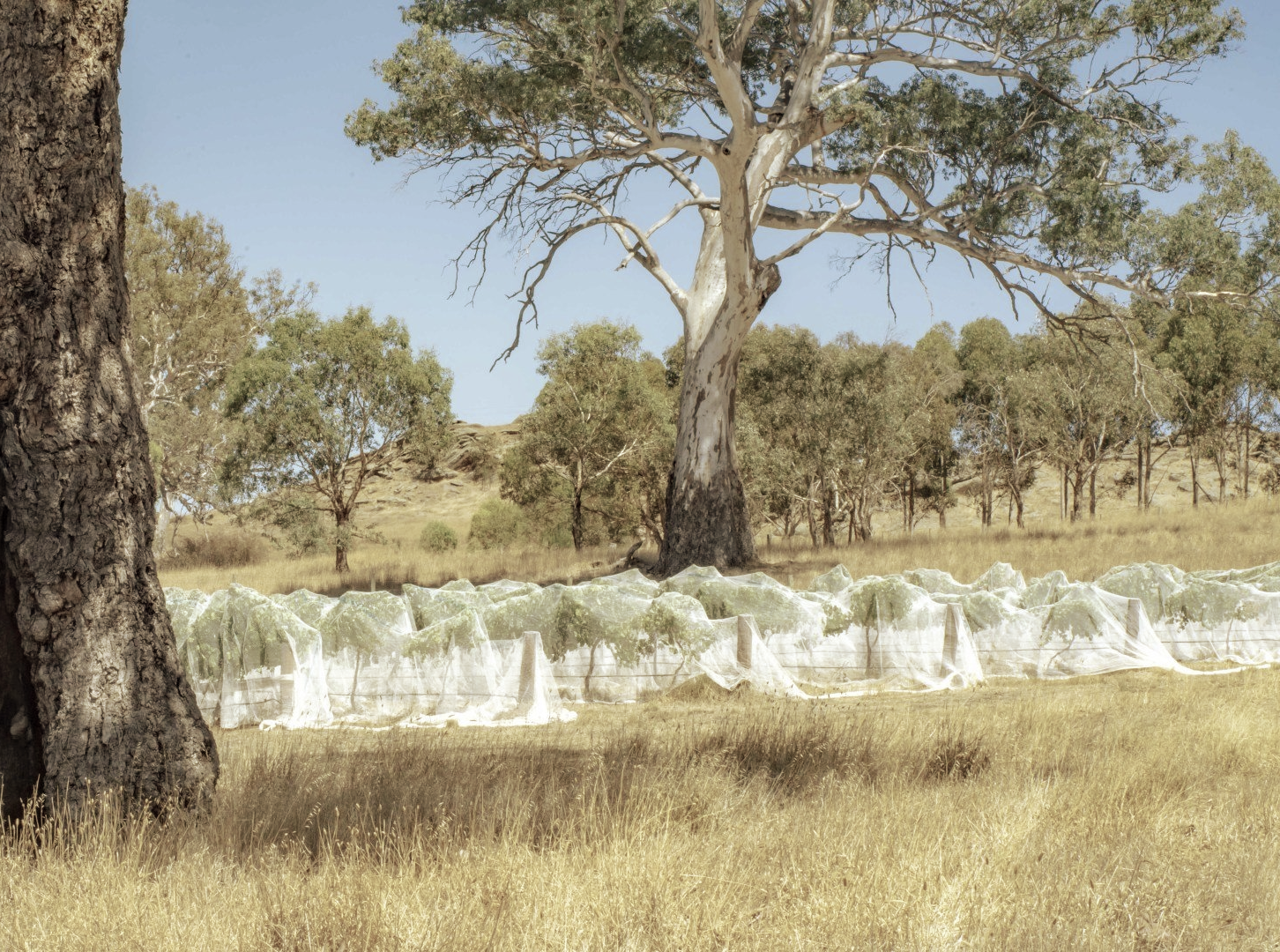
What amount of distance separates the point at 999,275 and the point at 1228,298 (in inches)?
135

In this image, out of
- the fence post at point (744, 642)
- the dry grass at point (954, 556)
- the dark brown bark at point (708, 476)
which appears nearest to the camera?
the fence post at point (744, 642)

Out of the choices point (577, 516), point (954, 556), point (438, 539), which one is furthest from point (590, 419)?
point (438, 539)

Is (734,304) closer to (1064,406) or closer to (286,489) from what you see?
(286,489)

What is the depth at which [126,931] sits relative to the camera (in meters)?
2.98

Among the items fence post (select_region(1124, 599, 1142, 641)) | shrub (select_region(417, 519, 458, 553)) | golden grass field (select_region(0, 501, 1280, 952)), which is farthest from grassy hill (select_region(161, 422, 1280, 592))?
golden grass field (select_region(0, 501, 1280, 952))

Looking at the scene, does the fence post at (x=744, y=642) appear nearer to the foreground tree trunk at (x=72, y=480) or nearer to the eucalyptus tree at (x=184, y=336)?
the foreground tree trunk at (x=72, y=480)

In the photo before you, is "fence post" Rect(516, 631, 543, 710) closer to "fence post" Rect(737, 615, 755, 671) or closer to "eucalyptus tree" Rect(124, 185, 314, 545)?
"fence post" Rect(737, 615, 755, 671)

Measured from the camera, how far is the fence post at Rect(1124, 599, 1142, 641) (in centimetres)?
927

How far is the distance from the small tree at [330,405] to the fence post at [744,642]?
15.4 meters

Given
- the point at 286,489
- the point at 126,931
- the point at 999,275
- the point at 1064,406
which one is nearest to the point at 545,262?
the point at 999,275

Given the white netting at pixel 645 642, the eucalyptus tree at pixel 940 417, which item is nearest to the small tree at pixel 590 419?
the eucalyptus tree at pixel 940 417

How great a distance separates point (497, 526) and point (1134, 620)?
34.4 meters

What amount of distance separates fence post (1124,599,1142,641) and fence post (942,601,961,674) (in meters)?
1.55

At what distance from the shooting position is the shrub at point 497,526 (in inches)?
1649
